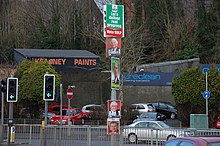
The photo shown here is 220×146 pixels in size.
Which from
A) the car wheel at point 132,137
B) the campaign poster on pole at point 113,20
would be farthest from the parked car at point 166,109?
the campaign poster on pole at point 113,20

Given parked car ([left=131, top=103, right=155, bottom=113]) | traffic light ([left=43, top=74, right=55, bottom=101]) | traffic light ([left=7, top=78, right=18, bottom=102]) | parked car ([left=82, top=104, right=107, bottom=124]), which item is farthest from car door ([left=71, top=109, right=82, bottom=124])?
traffic light ([left=43, top=74, right=55, bottom=101])

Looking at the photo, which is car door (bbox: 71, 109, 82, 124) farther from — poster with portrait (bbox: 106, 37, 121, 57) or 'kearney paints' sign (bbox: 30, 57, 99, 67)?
poster with portrait (bbox: 106, 37, 121, 57)

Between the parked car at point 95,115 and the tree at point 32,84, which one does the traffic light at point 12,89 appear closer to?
the tree at point 32,84

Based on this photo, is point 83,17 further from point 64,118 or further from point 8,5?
point 64,118

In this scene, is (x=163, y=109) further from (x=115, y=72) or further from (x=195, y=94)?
(x=115, y=72)

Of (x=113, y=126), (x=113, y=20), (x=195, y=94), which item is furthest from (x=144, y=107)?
(x=113, y=20)

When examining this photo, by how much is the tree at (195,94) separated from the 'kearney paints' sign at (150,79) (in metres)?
15.1

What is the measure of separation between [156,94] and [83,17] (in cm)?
2249

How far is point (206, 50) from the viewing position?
71.4 metres

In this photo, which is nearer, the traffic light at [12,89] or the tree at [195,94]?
the traffic light at [12,89]

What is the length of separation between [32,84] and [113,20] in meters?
28.0

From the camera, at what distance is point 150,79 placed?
187 feet

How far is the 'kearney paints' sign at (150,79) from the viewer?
187 ft

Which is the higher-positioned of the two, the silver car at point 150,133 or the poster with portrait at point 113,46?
the poster with portrait at point 113,46
